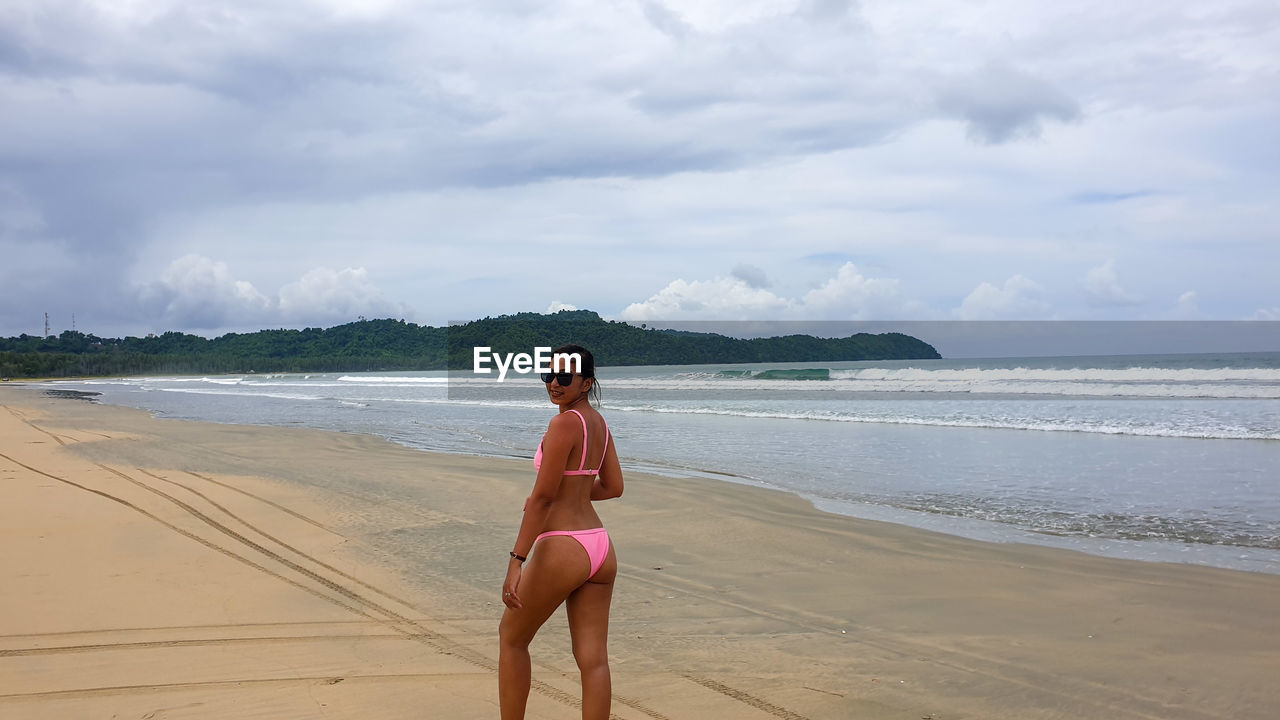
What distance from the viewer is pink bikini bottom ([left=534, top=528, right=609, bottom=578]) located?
306 cm

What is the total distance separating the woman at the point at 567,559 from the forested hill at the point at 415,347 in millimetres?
101264

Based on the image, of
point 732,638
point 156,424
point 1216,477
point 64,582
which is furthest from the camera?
point 156,424

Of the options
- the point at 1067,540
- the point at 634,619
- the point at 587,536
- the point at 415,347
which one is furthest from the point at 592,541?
the point at 415,347

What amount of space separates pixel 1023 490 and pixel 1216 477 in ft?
10.5

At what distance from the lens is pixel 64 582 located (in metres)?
5.74

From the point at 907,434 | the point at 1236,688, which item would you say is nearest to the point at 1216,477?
the point at 907,434

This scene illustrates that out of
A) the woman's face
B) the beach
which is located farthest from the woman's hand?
the beach

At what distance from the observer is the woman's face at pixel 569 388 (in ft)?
10.3

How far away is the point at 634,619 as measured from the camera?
5.27 m

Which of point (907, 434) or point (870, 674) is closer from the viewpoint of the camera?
point (870, 674)

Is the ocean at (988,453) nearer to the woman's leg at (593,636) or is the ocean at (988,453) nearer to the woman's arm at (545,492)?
the woman's leg at (593,636)

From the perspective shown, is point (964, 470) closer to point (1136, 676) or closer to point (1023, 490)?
point (1023, 490)

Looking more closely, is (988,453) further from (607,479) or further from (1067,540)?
(607,479)

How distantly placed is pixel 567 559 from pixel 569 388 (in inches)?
25.7
